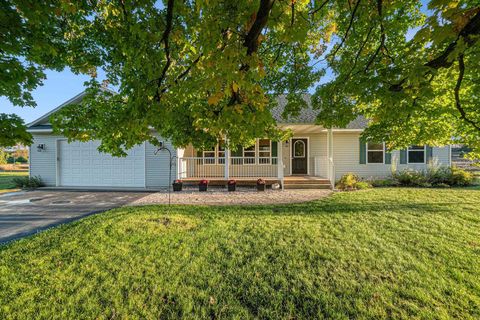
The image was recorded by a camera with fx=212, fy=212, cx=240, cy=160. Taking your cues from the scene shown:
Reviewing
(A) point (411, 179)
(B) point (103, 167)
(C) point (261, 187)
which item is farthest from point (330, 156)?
(B) point (103, 167)

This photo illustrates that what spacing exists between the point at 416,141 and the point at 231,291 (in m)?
5.80

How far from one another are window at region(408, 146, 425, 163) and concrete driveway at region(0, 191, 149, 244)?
1461cm

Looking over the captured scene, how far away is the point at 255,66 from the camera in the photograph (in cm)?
253

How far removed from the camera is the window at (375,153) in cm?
1220

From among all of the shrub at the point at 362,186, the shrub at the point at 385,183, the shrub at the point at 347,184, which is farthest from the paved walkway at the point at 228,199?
the shrub at the point at 385,183

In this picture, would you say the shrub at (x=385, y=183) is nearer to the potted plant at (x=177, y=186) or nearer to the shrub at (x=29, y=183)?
the potted plant at (x=177, y=186)

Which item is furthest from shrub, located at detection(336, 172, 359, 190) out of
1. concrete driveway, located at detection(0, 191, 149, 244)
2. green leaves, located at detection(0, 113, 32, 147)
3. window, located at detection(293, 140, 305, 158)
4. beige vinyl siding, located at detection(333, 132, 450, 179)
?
green leaves, located at detection(0, 113, 32, 147)

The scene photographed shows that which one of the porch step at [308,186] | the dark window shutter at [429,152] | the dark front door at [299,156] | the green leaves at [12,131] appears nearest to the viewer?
the green leaves at [12,131]

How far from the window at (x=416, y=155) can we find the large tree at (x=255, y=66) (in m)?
7.23

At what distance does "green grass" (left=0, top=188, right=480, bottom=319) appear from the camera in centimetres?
264

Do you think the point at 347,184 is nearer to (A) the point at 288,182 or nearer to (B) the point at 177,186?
(A) the point at 288,182

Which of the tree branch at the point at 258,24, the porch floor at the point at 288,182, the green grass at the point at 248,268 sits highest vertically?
the tree branch at the point at 258,24

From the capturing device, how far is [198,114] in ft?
13.2

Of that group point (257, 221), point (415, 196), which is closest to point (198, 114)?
point (257, 221)
